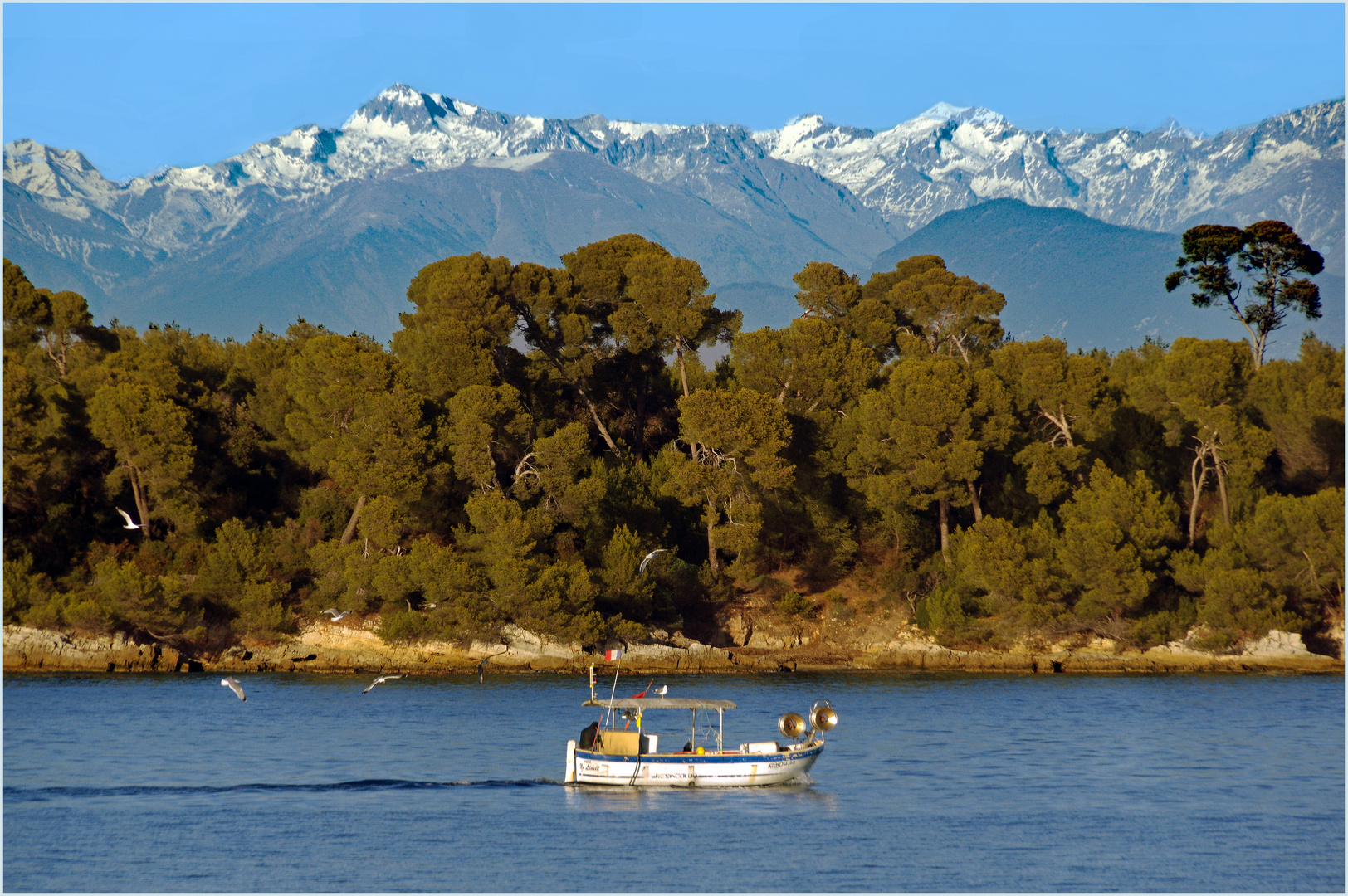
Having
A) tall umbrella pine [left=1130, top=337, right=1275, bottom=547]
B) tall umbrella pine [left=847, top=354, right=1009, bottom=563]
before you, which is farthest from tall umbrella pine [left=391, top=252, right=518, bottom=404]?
tall umbrella pine [left=1130, top=337, right=1275, bottom=547]

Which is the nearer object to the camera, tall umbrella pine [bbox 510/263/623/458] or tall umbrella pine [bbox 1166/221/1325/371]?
tall umbrella pine [bbox 510/263/623/458]

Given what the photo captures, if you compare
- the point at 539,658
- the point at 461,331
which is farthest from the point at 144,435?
the point at 539,658

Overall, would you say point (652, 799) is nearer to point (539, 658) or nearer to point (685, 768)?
point (685, 768)

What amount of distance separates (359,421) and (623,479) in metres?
10.4

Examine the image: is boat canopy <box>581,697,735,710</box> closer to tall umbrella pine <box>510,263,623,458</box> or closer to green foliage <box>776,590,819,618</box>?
green foliage <box>776,590,819,618</box>

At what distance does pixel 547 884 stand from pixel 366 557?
31.2 metres

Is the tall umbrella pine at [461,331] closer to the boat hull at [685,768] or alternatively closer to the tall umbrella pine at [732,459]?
the tall umbrella pine at [732,459]

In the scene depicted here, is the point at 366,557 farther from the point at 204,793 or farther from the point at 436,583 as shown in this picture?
the point at 204,793

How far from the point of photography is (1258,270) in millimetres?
66125

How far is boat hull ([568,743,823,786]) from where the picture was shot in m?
29.9

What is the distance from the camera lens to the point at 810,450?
58688 millimetres

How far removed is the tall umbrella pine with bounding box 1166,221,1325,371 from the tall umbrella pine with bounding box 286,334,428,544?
112ft

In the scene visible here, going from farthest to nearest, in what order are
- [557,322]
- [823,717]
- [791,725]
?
1. [557,322]
2. [823,717]
3. [791,725]

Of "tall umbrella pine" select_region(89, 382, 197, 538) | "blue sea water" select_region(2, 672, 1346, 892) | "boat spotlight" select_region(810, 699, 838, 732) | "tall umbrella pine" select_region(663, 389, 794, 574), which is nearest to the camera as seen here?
"blue sea water" select_region(2, 672, 1346, 892)
